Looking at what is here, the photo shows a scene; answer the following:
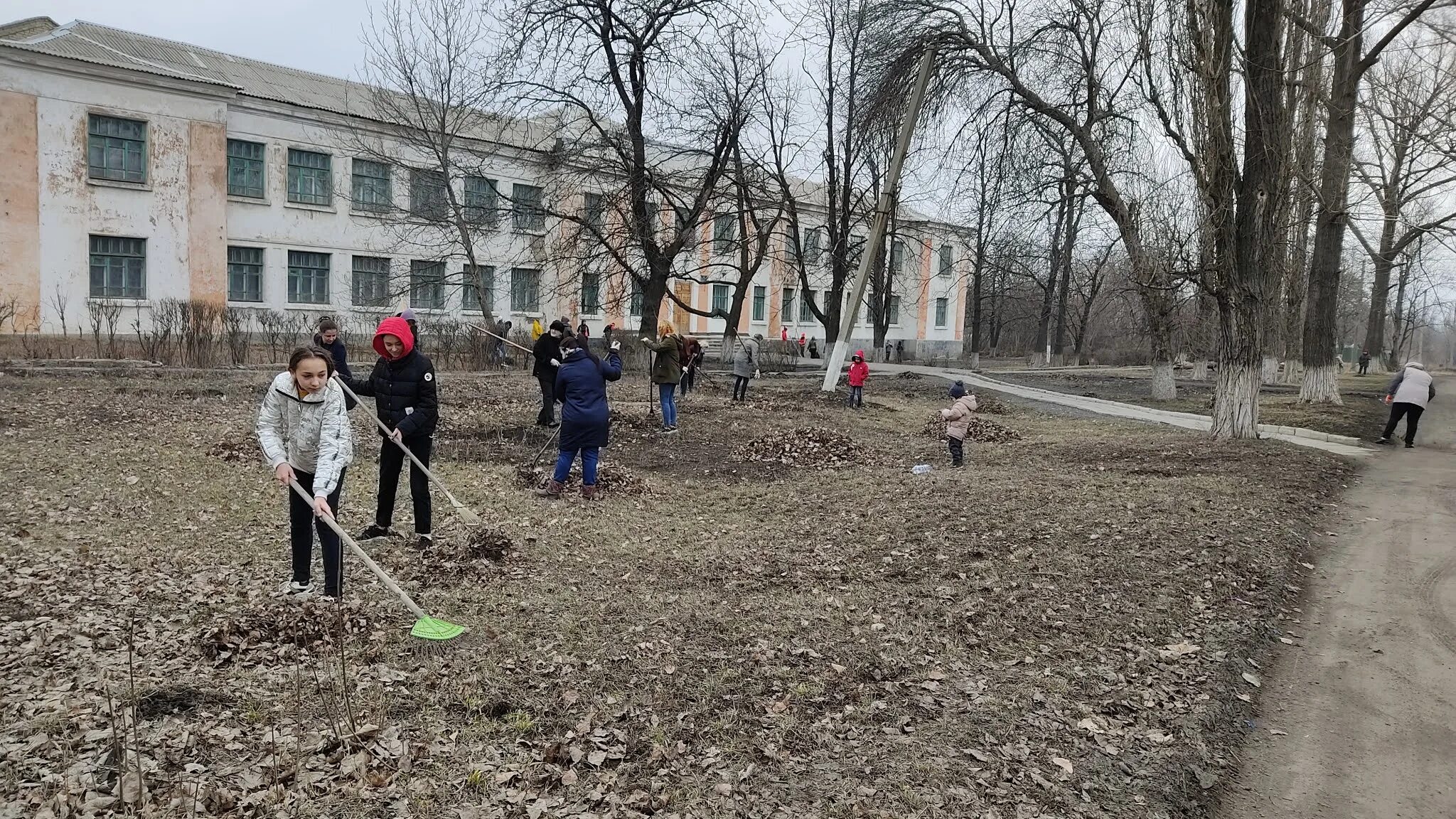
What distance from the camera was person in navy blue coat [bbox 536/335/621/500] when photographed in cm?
865

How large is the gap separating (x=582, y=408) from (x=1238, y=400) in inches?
372

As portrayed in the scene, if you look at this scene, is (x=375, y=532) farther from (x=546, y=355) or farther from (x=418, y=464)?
(x=546, y=355)

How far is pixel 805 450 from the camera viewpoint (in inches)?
481

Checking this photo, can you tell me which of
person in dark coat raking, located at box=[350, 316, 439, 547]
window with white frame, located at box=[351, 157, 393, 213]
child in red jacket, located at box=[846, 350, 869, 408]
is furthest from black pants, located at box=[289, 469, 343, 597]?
window with white frame, located at box=[351, 157, 393, 213]

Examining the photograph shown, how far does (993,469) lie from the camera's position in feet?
35.4

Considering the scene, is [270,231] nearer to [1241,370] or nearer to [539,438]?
[539,438]

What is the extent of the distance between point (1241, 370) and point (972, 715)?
33.5 feet

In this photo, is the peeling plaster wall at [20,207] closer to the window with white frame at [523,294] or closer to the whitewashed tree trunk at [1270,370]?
the window with white frame at [523,294]

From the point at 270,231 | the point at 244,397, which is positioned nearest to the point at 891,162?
the point at 244,397

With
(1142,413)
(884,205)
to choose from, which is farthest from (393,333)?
(1142,413)

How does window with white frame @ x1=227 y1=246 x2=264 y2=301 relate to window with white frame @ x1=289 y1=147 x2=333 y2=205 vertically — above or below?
below

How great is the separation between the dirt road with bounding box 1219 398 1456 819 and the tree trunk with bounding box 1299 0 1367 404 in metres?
14.0

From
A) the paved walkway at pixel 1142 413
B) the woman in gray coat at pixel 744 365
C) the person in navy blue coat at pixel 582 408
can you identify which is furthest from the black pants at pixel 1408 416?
the person in navy blue coat at pixel 582 408

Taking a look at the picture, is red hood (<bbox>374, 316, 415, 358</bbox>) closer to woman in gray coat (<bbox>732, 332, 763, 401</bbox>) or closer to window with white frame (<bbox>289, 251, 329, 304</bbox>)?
woman in gray coat (<bbox>732, 332, 763, 401</bbox>)
